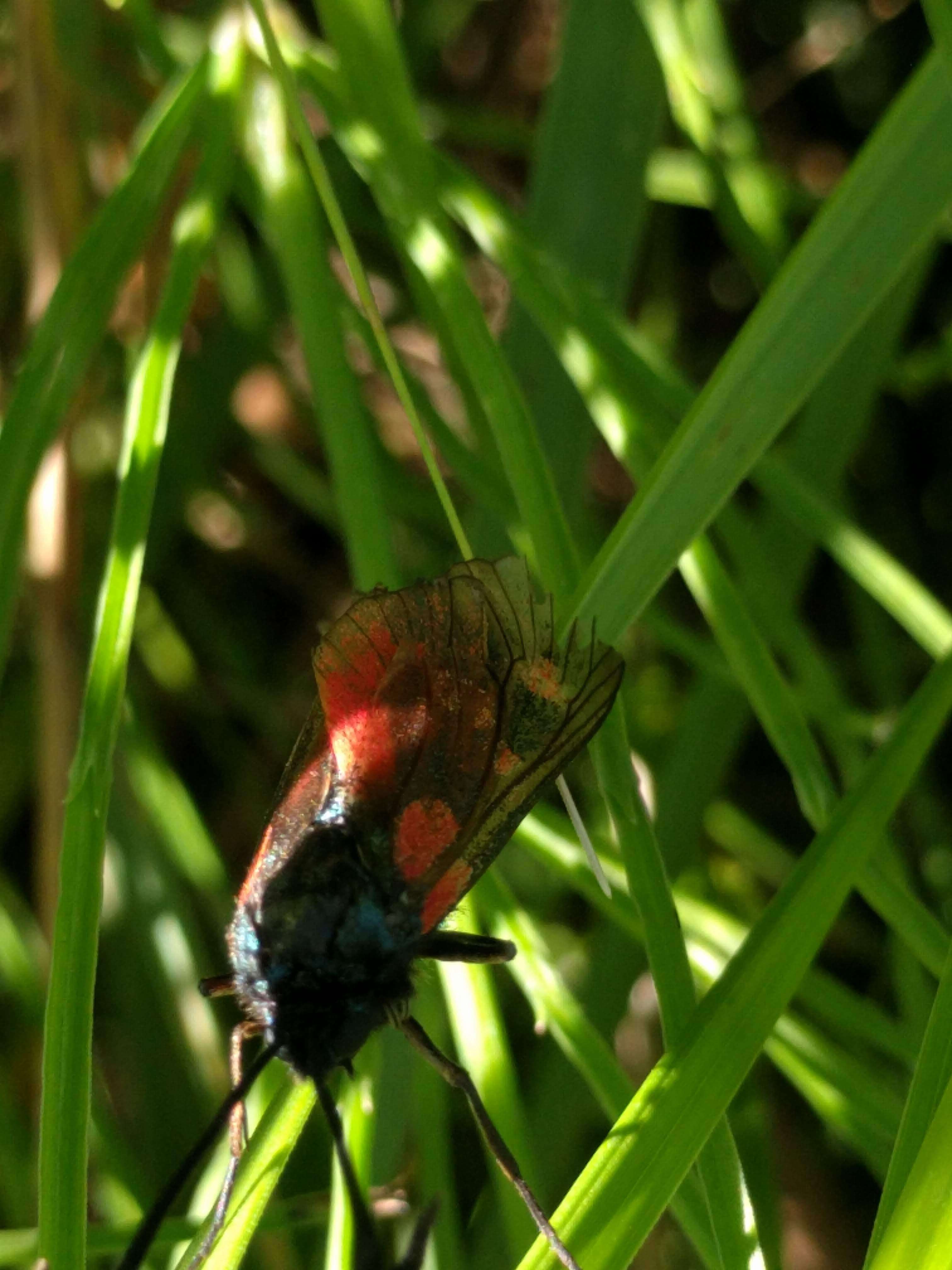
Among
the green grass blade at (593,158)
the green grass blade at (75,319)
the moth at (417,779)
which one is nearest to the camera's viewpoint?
the moth at (417,779)

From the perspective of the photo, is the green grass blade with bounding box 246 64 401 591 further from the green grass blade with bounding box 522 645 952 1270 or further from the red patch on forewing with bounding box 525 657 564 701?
the green grass blade with bounding box 522 645 952 1270

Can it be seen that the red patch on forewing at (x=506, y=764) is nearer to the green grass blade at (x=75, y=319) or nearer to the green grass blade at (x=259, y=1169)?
the green grass blade at (x=259, y=1169)

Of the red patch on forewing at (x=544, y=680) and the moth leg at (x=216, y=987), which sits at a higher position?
the red patch on forewing at (x=544, y=680)

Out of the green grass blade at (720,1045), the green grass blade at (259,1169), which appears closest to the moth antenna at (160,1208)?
the green grass blade at (259,1169)

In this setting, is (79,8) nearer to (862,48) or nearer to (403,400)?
(403,400)

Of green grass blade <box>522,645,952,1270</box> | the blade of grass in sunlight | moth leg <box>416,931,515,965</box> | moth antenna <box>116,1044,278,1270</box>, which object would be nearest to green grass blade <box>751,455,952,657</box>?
green grass blade <box>522,645,952,1270</box>

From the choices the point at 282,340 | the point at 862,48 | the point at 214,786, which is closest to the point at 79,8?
the point at 282,340

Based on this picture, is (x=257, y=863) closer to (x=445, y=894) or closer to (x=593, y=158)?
(x=445, y=894)
